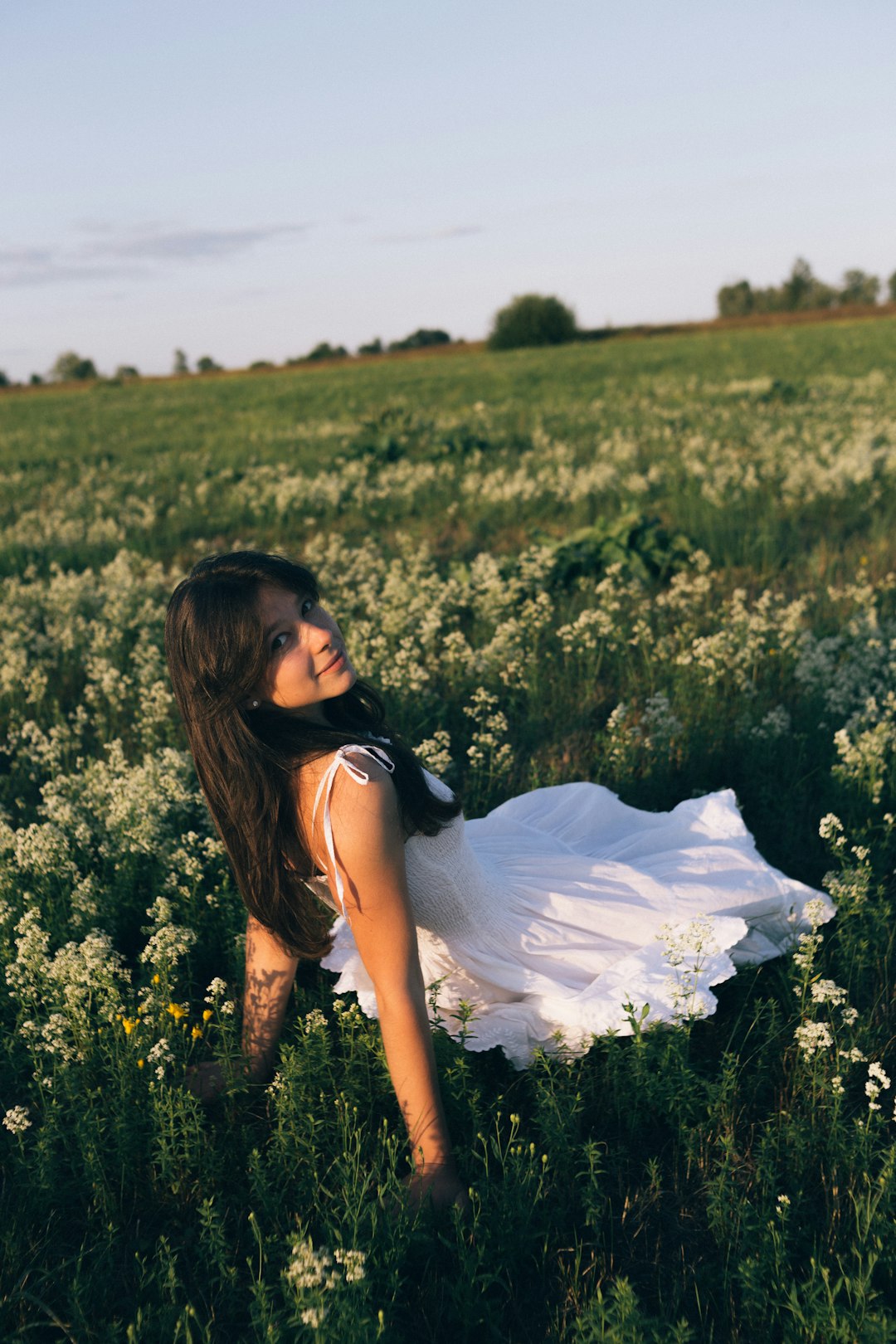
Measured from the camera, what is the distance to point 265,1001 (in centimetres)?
316

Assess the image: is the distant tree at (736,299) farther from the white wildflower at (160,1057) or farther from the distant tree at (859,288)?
the white wildflower at (160,1057)

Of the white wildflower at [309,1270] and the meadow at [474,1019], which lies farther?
the meadow at [474,1019]

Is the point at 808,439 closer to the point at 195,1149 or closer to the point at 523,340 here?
the point at 195,1149

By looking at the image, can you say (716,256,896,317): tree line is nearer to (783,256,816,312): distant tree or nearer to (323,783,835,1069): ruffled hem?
(783,256,816,312): distant tree

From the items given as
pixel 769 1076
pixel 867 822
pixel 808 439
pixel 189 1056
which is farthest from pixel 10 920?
pixel 808 439

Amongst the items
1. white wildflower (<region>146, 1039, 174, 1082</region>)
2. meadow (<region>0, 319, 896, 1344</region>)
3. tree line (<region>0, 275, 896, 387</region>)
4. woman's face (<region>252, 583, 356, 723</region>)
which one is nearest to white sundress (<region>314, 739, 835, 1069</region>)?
meadow (<region>0, 319, 896, 1344</region>)

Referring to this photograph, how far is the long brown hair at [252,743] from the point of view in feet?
8.26

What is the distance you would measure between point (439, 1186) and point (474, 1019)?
47cm

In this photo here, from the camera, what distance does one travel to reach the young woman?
2518 millimetres

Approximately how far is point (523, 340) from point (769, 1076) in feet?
261

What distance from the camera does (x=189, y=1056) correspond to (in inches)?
129

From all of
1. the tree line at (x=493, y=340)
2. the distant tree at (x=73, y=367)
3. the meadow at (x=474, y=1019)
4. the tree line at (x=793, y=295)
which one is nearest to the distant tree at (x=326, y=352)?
the tree line at (x=493, y=340)

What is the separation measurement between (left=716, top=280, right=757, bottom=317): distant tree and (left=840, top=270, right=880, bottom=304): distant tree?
1031cm

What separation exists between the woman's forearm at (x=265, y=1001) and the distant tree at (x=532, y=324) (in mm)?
78085
